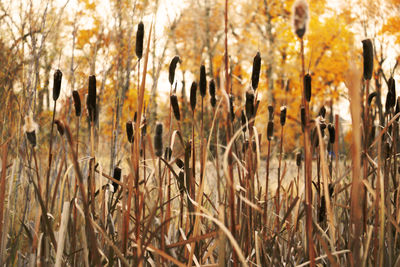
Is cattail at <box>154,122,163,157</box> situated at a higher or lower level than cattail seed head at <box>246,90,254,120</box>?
lower

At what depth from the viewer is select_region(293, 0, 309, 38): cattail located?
0.46 metres

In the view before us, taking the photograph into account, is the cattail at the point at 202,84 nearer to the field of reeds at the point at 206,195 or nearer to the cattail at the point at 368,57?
the field of reeds at the point at 206,195

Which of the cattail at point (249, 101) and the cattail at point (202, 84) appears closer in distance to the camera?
the cattail at point (249, 101)

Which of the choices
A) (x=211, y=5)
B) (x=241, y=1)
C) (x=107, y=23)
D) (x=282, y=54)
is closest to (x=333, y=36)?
(x=282, y=54)

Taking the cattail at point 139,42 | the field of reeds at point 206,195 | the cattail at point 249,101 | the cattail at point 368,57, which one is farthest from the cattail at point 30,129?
the cattail at point 368,57

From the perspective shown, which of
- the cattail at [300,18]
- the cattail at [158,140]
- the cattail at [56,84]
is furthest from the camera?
the cattail at [56,84]

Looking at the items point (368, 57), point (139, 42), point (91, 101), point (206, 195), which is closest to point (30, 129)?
point (91, 101)

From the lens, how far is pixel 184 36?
11383 mm

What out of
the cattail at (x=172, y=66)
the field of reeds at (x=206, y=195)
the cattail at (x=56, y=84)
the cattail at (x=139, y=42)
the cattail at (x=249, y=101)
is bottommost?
the field of reeds at (x=206, y=195)

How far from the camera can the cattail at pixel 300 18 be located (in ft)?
1.50

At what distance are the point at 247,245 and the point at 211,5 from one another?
Answer: 1038 cm

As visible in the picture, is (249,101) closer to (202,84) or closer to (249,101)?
(249,101)

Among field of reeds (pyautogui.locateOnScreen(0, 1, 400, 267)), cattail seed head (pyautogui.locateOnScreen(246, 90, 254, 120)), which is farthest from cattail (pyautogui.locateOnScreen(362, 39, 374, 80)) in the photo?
cattail seed head (pyautogui.locateOnScreen(246, 90, 254, 120))

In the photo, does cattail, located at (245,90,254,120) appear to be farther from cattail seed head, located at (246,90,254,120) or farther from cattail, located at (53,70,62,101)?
cattail, located at (53,70,62,101)
